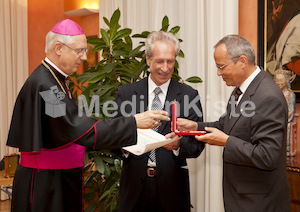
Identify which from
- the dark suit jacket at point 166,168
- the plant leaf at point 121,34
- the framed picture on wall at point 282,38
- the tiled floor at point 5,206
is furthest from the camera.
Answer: the tiled floor at point 5,206

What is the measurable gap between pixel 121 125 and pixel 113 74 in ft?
4.39

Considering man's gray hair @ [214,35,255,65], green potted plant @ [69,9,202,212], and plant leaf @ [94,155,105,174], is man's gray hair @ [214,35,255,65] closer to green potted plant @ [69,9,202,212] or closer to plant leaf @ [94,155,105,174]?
green potted plant @ [69,9,202,212]

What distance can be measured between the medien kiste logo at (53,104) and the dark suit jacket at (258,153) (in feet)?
3.21

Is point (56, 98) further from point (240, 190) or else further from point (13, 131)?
point (240, 190)

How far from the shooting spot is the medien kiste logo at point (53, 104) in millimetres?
2064

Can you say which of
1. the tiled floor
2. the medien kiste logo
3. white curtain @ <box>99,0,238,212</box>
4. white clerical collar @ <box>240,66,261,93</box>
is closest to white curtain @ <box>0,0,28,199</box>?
the tiled floor

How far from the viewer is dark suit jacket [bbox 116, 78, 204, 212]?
2408 millimetres

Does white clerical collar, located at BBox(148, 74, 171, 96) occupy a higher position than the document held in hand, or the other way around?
white clerical collar, located at BBox(148, 74, 171, 96)

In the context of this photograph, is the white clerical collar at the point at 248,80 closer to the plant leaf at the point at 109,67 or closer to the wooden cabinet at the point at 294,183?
the wooden cabinet at the point at 294,183

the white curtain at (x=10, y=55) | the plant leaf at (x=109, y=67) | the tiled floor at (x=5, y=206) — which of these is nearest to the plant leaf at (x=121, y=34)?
the plant leaf at (x=109, y=67)

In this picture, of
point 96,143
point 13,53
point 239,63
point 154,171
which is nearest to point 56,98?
point 96,143

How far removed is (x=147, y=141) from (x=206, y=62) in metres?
1.87

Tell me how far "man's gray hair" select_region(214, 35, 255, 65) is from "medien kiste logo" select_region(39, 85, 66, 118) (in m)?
1.05

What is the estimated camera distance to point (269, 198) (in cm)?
198
